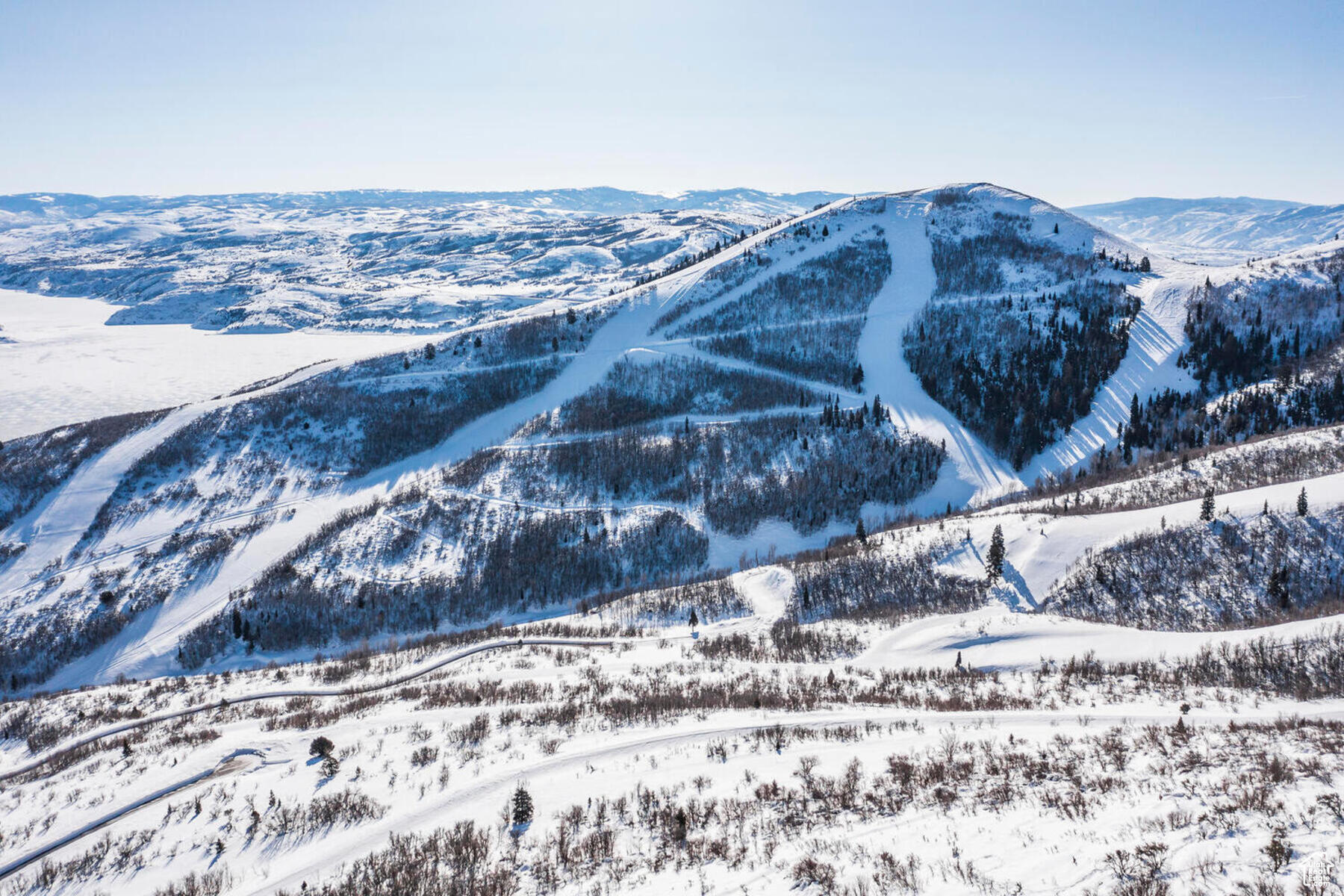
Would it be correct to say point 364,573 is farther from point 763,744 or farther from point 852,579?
point 763,744

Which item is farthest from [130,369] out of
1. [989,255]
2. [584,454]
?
[989,255]

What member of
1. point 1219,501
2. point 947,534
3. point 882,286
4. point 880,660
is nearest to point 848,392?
point 882,286

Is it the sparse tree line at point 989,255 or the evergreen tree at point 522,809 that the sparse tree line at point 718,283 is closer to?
the sparse tree line at point 989,255

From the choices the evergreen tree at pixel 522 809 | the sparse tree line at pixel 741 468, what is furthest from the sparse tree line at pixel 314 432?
the evergreen tree at pixel 522 809

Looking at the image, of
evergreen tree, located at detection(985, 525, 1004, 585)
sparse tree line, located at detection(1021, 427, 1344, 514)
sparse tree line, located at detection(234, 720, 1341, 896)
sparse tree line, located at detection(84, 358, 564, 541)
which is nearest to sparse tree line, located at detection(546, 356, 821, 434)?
sparse tree line, located at detection(84, 358, 564, 541)

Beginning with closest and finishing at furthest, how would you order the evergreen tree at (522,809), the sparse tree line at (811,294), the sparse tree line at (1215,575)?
the evergreen tree at (522,809) → the sparse tree line at (1215,575) → the sparse tree line at (811,294)

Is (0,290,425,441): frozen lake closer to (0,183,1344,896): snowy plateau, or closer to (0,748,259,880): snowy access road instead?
(0,183,1344,896): snowy plateau
